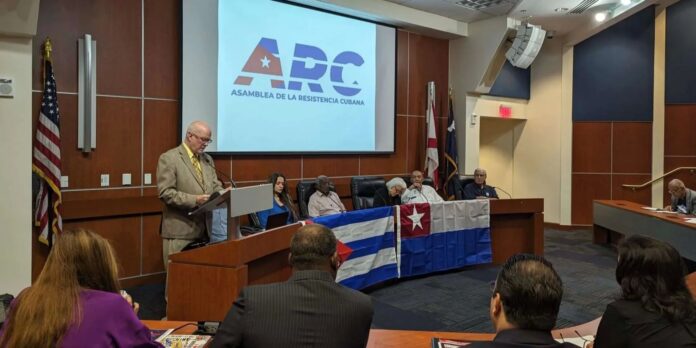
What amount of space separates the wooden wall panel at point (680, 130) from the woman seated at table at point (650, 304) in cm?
777

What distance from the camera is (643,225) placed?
5984 millimetres

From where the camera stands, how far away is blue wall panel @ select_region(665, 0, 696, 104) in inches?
312

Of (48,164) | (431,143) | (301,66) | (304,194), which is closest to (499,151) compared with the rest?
(431,143)

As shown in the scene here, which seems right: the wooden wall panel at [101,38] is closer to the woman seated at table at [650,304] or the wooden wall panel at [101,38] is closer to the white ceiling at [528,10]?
the white ceiling at [528,10]

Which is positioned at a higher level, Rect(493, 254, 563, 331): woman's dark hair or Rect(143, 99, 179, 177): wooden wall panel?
Rect(143, 99, 179, 177): wooden wall panel

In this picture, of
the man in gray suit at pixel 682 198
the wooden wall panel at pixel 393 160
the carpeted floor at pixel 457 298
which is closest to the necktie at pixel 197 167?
the carpeted floor at pixel 457 298

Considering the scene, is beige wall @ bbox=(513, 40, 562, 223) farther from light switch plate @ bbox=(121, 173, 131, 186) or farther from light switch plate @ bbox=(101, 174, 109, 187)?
light switch plate @ bbox=(101, 174, 109, 187)

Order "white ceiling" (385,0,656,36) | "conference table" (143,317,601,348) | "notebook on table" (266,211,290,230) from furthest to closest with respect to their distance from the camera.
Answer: "white ceiling" (385,0,656,36), "notebook on table" (266,211,290,230), "conference table" (143,317,601,348)

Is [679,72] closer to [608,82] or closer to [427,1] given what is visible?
[608,82]

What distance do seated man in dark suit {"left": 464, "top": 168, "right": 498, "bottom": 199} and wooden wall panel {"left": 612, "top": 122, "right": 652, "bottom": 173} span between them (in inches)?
134

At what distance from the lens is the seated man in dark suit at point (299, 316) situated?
4.58 feet

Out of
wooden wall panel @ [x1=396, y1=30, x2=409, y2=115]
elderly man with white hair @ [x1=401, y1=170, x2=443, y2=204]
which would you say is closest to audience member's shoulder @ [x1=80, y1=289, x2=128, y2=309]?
elderly man with white hair @ [x1=401, y1=170, x2=443, y2=204]

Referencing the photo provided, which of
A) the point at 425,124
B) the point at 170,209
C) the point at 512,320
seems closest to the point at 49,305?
the point at 512,320

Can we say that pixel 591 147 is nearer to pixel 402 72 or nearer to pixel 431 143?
pixel 431 143
